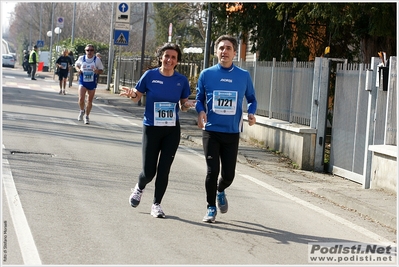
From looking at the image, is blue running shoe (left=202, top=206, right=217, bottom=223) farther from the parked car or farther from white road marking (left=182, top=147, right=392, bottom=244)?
the parked car

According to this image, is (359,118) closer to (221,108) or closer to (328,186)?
(328,186)

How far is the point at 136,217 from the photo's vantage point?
906 cm

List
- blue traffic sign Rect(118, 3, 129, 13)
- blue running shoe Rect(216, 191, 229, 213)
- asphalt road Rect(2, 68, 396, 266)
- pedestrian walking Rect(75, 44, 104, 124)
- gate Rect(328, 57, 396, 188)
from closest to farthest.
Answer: asphalt road Rect(2, 68, 396, 266), blue running shoe Rect(216, 191, 229, 213), gate Rect(328, 57, 396, 188), pedestrian walking Rect(75, 44, 104, 124), blue traffic sign Rect(118, 3, 129, 13)

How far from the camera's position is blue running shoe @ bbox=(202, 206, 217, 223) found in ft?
29.7

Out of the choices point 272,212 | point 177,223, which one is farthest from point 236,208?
point 177,223

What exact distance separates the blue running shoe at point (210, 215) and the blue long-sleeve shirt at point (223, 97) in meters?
0.83

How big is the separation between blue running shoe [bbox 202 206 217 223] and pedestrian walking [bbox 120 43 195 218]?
45 centimetres

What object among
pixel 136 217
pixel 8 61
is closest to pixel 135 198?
pixel 136 217

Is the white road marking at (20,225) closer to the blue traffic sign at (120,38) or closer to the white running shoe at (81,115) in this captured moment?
the white running shoe at (81,115)

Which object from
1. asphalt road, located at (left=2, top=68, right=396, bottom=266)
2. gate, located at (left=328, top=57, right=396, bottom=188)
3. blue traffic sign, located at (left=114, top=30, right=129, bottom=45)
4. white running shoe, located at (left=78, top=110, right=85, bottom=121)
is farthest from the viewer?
blue traffic sign, located at (left=114, top=30, right=129, bottom=45)

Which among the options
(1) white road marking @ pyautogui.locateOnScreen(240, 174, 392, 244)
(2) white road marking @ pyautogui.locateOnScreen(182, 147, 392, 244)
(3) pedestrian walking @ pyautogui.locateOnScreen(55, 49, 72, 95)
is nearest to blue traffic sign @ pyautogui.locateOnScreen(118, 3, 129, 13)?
(3) pedestrian walking @ pyautogui.locateOnScreen(55, 49, 72, 95)

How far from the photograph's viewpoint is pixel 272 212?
10070mm

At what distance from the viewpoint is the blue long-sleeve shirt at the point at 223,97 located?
8.98 metres

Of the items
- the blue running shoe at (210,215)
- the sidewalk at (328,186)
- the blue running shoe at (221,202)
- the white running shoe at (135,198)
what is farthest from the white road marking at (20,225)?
the sidewalk at (328,186)
